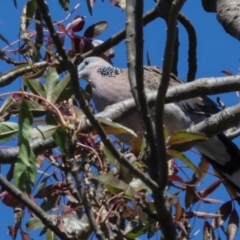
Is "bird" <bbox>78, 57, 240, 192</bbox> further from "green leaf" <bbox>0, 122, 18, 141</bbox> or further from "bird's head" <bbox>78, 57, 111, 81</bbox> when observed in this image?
"green leaf" <bbox>0, 122, 18, 141</bbox>

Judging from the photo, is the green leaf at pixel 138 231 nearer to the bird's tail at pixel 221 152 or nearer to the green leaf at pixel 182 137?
the green leaf at pixel 182 137

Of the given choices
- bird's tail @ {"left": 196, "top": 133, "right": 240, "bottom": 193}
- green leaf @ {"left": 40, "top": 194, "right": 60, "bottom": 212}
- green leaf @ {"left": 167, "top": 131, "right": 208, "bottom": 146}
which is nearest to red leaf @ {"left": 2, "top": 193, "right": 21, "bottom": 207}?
green leaf @ {"left": 40, "top": 194, "right": 60, "bottom": 212}

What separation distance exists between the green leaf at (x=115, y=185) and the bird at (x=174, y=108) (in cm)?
185

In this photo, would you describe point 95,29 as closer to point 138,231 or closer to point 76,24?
point 76,24

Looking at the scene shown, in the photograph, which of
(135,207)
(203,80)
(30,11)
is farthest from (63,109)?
(30,11)

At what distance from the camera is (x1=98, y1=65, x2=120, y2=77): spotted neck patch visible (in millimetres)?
4504

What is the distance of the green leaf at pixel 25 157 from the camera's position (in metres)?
1.88

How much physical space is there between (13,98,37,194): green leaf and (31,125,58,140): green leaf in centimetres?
5

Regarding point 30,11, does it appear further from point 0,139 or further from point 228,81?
point 0,139

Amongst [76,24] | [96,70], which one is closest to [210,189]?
[76,24]

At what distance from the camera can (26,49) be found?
3.14 metres

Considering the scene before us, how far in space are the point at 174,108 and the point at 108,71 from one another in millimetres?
542

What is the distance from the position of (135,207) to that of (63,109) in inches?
13.5

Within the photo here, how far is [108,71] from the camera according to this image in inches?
179
